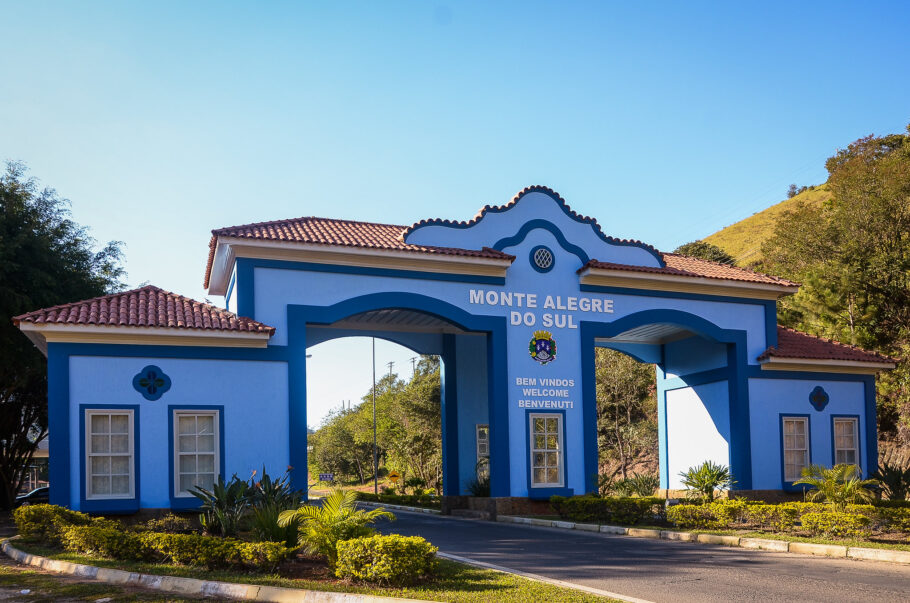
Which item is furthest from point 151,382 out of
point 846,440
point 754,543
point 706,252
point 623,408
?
point 706,252

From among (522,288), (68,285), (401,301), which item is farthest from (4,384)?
(522,288)

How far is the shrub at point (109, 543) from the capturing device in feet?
39.4

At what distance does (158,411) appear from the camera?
1733 cm

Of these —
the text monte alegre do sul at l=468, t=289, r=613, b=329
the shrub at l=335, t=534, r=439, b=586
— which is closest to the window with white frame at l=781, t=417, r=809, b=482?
the text monte alegre do sul at l=468, t=289, r=613, b=329

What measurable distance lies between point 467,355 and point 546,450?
15.6 feet

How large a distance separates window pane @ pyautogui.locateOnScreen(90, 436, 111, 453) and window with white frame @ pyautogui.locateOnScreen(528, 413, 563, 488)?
32.7 ft

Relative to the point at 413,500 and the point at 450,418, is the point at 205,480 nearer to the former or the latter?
the point at 450,418

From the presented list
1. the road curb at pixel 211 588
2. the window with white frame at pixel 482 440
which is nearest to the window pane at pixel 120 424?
the road curb at pixel 211 588

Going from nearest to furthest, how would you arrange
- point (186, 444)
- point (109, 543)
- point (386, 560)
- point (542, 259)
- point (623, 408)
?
point (386, 560) → point (109, 543) → point (186, 444) → point (542, 259) → point (623, 408)

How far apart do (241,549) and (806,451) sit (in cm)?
1821

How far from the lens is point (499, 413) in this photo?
21156 mm

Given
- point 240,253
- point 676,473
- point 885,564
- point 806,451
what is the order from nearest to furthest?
point 885,564 → point 240,253 → point 806,451 → point 676,473

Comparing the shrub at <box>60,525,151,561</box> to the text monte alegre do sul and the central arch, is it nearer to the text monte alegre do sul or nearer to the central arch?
the central arch

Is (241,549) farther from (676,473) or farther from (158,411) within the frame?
(676,473)
